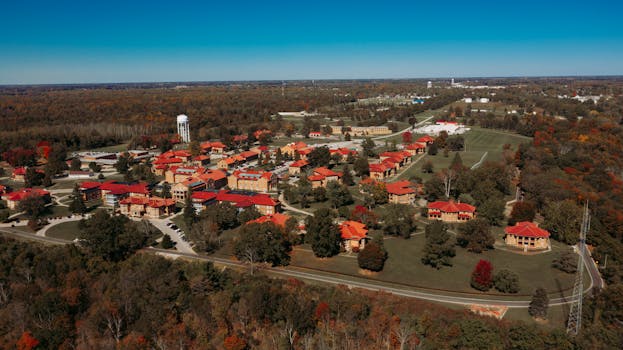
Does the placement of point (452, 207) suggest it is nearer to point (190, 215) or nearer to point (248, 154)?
point (190, 215)

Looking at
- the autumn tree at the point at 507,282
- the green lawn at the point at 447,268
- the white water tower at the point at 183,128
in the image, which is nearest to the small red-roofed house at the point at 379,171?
the green lawn at the point at 447,268

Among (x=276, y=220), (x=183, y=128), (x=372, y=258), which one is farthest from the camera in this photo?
(x=183, y=128)

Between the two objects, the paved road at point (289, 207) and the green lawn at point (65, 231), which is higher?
the green lawn at point (65, 231)

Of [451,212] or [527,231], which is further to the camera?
[451,212]

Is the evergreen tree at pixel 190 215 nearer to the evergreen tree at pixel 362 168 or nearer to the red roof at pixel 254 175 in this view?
the red roof at pixel 254 175

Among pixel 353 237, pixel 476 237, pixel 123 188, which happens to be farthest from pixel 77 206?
pixel 476 237

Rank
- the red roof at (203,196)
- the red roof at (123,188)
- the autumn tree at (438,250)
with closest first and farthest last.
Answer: the autumn tree at (438,250) < the red roof at (203,196) < the red roof at (123,188)

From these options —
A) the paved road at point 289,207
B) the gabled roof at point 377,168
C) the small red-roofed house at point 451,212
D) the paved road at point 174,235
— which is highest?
the gabled roof at point 377,168
